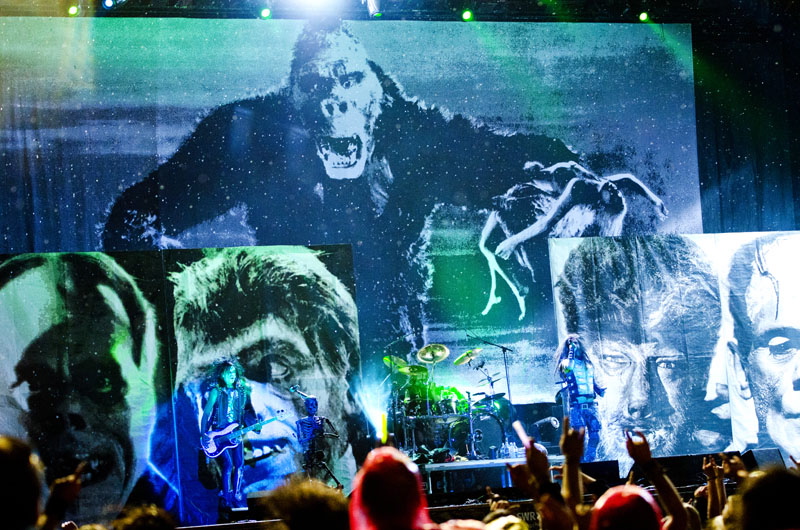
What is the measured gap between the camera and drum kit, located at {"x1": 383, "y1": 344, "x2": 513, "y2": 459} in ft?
28.6

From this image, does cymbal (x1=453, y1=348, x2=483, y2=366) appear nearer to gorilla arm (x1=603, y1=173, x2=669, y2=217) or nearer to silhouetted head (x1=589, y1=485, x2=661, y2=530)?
gorilla arm (x1=603, y1=173, x2=669, y2=217)

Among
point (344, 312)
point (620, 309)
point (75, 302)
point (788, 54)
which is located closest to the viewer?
point (75, 302)

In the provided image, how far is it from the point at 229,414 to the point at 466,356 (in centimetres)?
256

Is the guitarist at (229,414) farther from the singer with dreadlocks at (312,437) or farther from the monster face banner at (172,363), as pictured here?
the singer with dreadlocks at (312,437)

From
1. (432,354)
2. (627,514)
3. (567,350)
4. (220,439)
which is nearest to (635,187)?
(567,350)

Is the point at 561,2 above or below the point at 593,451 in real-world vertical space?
above

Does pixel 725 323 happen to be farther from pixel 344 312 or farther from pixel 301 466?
pixel 301 466

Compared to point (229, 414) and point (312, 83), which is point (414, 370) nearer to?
point (229, 414)

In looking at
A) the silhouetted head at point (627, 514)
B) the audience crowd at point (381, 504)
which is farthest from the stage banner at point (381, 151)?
the silhouetted head at point (627, 514)

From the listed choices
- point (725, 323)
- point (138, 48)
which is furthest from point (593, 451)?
point (138, 48)

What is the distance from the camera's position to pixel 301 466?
8.63 meters

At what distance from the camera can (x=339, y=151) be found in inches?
382

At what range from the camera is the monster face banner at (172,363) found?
8266 mm

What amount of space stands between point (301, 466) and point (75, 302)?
2743mm
